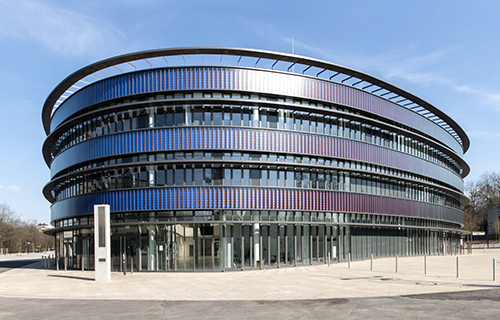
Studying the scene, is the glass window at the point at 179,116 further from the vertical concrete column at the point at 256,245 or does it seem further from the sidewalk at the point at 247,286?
the sidewalk at the point at 247,286

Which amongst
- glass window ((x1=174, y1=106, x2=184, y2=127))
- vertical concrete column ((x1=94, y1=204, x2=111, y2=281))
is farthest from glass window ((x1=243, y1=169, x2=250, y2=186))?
vertical concrete column ((x1=94, y1=204, x2=111, y2=281))

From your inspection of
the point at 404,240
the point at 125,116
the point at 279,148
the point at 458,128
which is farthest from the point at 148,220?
the point at 458,128

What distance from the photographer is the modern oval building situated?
3338 centimetres

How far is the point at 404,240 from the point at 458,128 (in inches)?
798

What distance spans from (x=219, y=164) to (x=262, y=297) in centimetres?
1551

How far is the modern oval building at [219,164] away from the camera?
33.4m

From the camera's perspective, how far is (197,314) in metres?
15.9

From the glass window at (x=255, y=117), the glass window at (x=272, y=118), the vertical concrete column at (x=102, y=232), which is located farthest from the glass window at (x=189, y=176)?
the glass window at (x=272, y=118)

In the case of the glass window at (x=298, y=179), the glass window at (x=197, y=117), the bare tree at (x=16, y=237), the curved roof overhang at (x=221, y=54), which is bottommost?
the bare tree at (x=16, y=237)

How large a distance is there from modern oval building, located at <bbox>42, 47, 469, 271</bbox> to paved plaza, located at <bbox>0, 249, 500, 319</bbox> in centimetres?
517

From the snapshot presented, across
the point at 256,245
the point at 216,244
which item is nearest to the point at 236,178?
the point at 216,244

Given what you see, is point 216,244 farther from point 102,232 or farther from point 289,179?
point 102,232

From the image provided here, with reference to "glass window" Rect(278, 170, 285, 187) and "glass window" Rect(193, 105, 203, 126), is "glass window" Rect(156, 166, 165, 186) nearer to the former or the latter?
"glass window" Rect(193, 105, 203, 126)

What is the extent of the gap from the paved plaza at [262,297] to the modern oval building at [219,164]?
5.17 m
